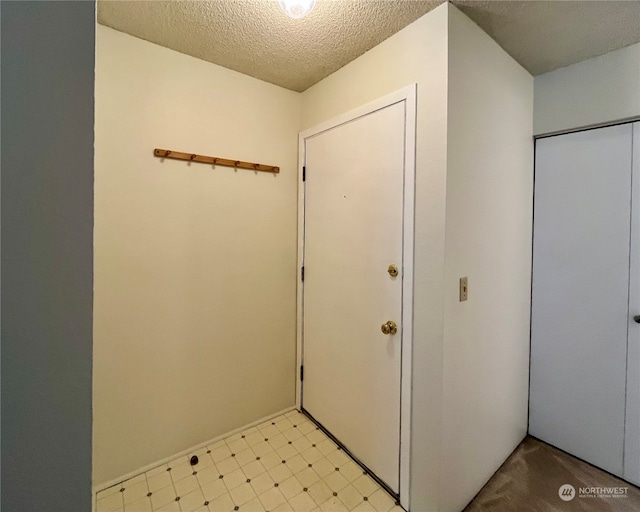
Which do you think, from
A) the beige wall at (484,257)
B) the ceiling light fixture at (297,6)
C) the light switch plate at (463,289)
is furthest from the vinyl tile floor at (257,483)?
the ceiling light fixture at (297,6)

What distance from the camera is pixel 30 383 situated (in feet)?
1.38

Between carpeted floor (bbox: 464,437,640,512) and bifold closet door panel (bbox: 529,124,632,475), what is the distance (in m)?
0.10

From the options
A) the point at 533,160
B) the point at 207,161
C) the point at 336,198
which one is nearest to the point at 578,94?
the point at 533,160

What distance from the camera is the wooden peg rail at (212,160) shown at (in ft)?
5.18

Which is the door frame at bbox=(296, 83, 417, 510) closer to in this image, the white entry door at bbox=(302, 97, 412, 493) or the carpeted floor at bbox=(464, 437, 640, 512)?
the white entry door at bbox=(302, 97, 412, 493)

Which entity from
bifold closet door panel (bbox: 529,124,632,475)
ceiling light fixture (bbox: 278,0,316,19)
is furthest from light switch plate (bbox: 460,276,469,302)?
ceiling light fixture (bbox: 278,0,316,19)

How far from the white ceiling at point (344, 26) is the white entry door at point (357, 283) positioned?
1.24 feet

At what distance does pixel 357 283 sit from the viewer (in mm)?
1677

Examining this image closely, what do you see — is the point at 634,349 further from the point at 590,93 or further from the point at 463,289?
the point at 590,93

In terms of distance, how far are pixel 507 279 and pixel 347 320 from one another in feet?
3.10

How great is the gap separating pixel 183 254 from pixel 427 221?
1330 millimetres

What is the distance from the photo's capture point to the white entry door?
1.47 metres

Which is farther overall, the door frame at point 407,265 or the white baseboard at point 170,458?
the white baseboard at point 170,458

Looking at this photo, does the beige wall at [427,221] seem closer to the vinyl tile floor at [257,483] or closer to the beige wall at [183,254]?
the vinyl tile floor at [257,483]
